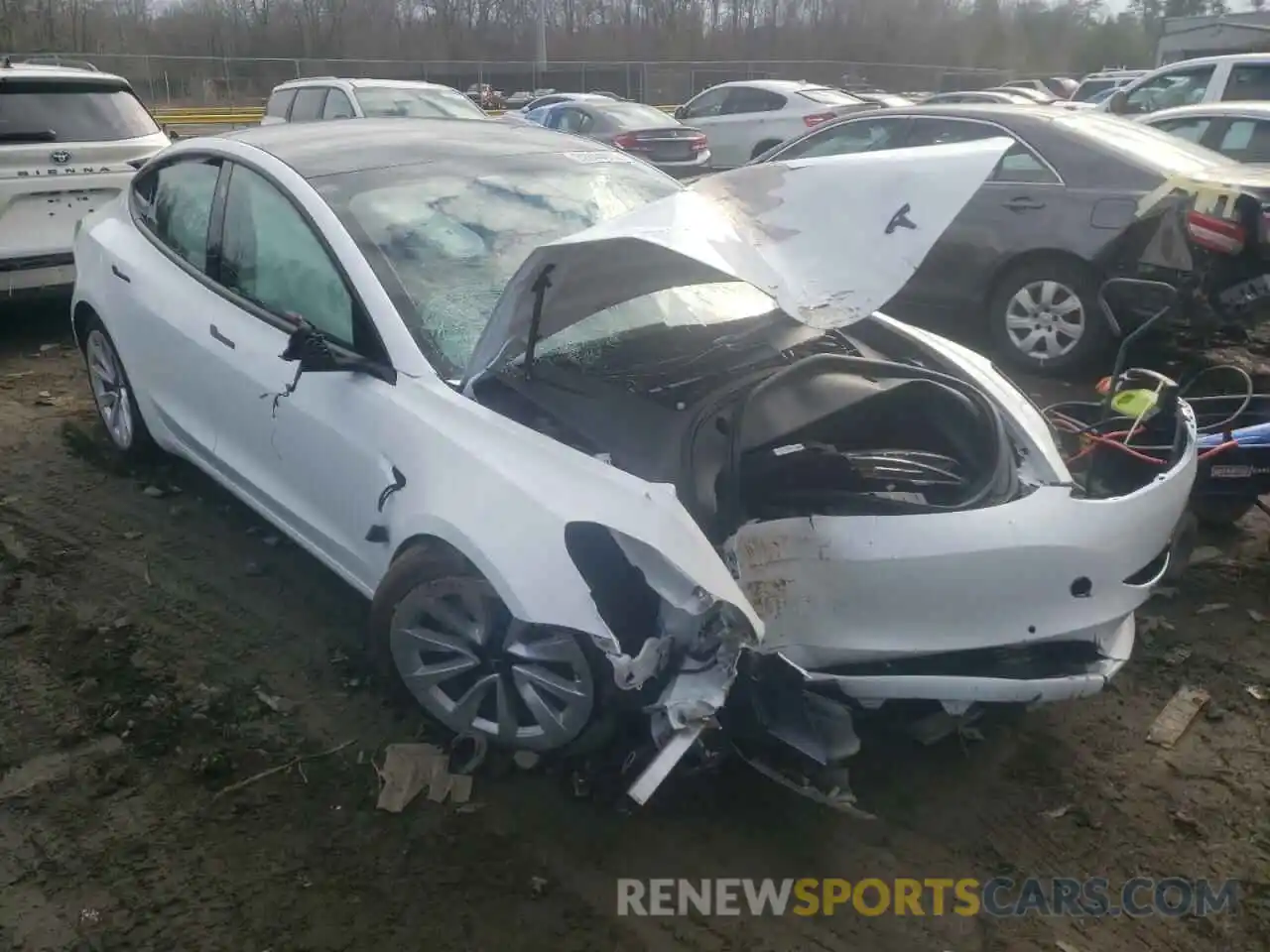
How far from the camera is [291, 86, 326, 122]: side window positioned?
1154cm

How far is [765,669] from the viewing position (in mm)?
2537

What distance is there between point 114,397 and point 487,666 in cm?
305

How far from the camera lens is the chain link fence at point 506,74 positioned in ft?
88.8

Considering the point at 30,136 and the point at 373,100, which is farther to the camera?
the point at 373,100

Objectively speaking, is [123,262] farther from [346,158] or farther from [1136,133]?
[1136,133]

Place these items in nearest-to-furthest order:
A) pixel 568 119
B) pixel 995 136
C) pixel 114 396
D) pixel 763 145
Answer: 1. pixel 114 396
2. pixel 995 136
3. pixel 568 119
4. pixel 763 145

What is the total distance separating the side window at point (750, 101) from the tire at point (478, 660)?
12827mm

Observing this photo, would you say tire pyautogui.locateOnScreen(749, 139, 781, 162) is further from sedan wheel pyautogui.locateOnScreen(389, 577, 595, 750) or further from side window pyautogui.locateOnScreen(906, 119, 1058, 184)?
sedan wheel pyautogui.locateOnScreen(389, 577, 595, 750)

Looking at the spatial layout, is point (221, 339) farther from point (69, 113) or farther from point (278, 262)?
point (69, 113)

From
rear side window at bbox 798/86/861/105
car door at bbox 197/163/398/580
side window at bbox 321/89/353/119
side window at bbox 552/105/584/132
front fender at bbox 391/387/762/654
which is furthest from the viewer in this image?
rear side window at bbox 798/86/861/105

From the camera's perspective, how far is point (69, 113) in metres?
6.82

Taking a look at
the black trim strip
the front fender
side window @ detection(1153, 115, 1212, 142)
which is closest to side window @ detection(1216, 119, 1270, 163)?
side window @ detection(1153, 115, 1212, 142)

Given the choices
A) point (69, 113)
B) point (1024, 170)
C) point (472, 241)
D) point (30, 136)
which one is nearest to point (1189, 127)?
point (1024, 170)

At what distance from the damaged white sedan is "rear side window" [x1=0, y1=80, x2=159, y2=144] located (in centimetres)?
388
